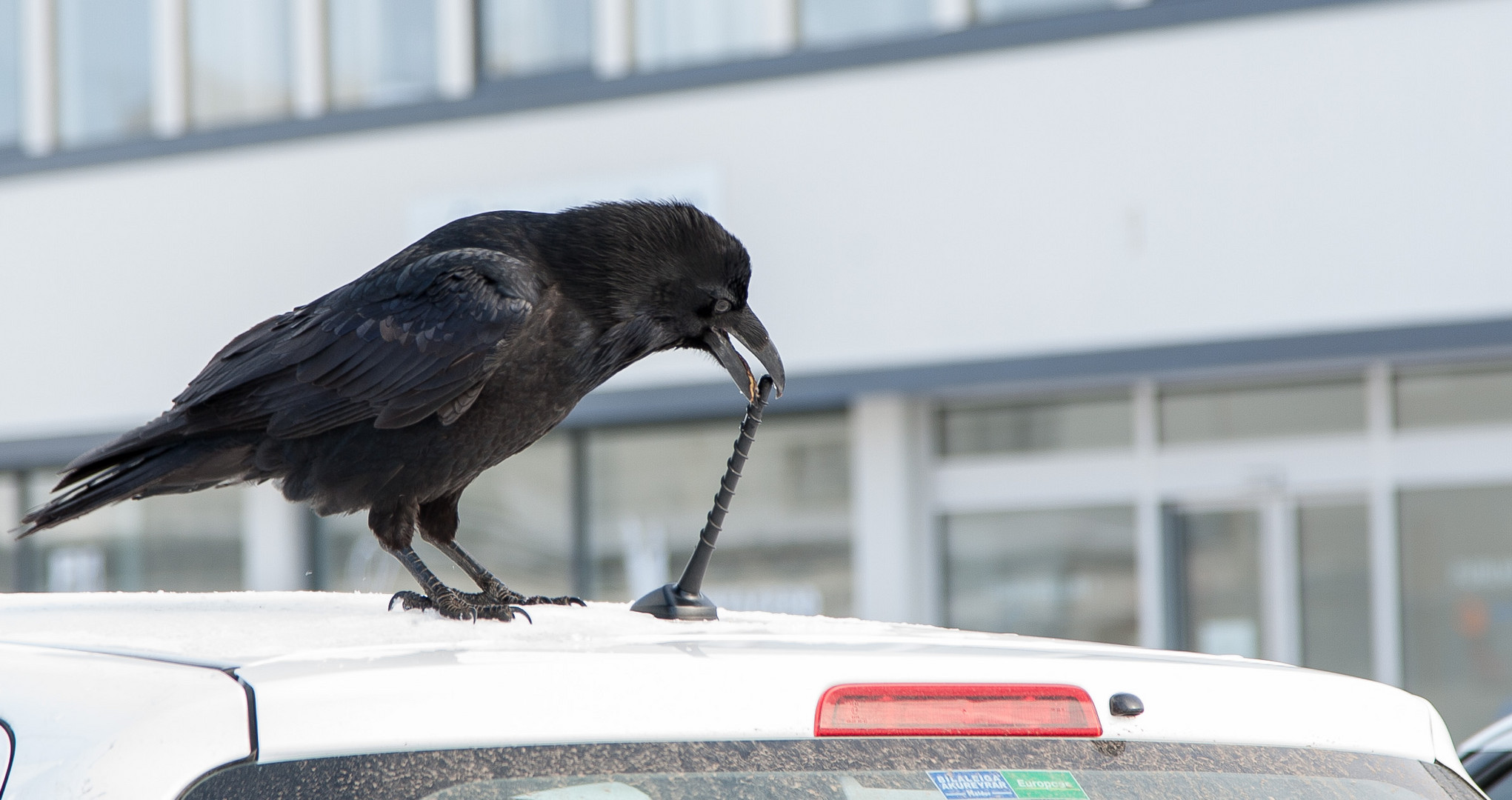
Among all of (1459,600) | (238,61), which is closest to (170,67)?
(238,61)

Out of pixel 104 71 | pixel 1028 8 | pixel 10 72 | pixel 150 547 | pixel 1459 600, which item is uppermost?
pixel 10 72

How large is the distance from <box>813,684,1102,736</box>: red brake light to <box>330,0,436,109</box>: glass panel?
10.6 meters

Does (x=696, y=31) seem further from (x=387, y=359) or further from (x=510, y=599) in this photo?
(x=510, y=599)

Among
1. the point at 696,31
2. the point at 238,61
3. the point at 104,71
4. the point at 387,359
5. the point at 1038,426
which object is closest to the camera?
the point at 387,359

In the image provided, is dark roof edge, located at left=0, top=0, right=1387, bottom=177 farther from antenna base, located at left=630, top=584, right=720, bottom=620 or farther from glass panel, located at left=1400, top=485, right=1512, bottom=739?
antenna base, located at left=630, top=584, right=720, bottom=620

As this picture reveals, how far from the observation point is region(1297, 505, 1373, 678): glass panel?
9547mm

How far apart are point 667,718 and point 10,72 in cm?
1325

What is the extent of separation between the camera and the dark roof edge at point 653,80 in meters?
9.30

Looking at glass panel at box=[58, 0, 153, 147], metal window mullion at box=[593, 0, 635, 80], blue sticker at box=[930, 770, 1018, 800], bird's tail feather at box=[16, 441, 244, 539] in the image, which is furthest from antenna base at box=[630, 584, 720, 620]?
glass panel at box=[58, 0, 153, 147]

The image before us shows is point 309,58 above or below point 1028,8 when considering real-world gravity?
above

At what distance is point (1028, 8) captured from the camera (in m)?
9.93

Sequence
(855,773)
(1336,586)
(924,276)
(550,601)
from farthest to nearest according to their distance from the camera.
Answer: (924,276), (1336,586), (550,601), (855,773)

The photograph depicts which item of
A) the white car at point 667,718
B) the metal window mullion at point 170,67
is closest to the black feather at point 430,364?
the white car at point 667,718

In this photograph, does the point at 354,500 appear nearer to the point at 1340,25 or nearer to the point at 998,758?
the point at 998,758
